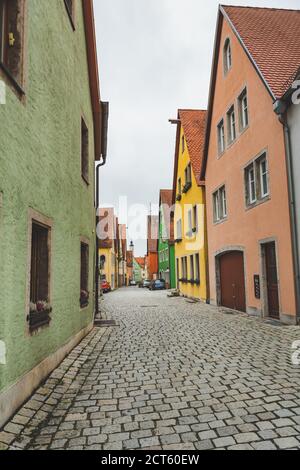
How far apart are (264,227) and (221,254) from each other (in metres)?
4.50

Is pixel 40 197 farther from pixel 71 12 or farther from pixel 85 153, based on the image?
pixel 71 12

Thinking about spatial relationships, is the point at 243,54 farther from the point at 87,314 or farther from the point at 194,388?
the point at 194,388

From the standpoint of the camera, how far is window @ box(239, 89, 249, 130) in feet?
41.3

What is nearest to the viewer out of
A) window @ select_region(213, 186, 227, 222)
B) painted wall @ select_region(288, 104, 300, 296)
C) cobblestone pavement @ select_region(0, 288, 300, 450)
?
cobblestone pavement @ select_region(0, 288, 300, 450)

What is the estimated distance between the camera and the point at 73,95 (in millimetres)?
7629

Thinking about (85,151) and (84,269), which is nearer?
(84,269)

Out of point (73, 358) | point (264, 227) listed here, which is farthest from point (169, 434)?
point (264, 227)

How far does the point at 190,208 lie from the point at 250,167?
8249mm

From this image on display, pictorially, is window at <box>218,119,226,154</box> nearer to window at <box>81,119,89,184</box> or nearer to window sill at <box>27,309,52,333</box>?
window at <box>81,119,89,184</box>

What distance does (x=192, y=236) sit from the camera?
1981 centimetres

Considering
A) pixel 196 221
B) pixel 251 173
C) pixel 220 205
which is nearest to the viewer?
pixel 251 173

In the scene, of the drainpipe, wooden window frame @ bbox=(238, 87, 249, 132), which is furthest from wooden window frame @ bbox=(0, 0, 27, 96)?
wooden window frame @ bbox=(238, 87, 249, 132)

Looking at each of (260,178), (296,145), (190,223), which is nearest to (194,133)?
(190,223)

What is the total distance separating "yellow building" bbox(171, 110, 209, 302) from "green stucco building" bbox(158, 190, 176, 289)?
852 centimetres
